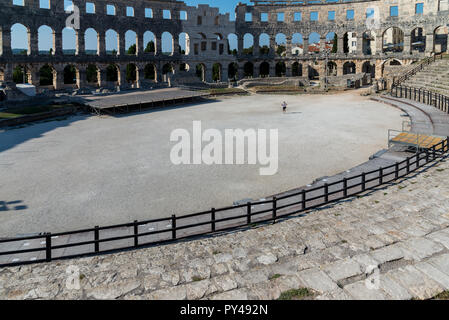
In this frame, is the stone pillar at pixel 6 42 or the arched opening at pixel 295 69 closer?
the stone pillar at pixel 6 42

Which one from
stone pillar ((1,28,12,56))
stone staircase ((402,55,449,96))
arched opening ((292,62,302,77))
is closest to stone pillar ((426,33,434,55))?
stone staircase ((402,55,449,96))

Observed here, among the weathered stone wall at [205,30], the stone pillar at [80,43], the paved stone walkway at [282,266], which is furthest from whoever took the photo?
the stone pillar at [80,43]

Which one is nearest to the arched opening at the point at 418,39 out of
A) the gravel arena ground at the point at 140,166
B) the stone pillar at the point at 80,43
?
the gravel arena ground at the point at 140,166

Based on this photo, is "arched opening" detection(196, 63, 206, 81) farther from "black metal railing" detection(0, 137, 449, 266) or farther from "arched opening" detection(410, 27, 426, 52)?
"black metal railing" detection(0, 137, 449, 266)

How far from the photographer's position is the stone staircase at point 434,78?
137 ft

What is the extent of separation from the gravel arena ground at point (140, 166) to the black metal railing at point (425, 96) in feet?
11.8

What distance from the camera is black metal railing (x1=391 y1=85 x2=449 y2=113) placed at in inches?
1357

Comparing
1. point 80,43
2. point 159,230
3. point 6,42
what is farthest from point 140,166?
point 80,43

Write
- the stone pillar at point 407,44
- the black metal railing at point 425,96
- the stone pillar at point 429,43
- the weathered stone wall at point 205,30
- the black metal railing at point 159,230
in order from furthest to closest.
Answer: the stone pillar at point 407,44
the stone pillar at point 429,43
the weathered stone wall at point 205,30
the black metal railing at point 425,96
the black metal railing at point 159,230

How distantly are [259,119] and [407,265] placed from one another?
27.8 meters

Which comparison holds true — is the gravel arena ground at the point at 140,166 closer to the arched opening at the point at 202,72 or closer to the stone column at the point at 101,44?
the stone column at the point at 101,44

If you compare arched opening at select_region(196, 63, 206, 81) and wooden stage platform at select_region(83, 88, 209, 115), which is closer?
wooden stage platform at select_region(83, 88, 209, 115)

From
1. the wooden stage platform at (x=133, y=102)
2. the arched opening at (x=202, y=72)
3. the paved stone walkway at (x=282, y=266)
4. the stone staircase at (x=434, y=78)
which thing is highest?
the arched opening at (x=202, y=72)

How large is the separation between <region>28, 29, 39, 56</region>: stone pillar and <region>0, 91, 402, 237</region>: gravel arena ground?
2429cm
